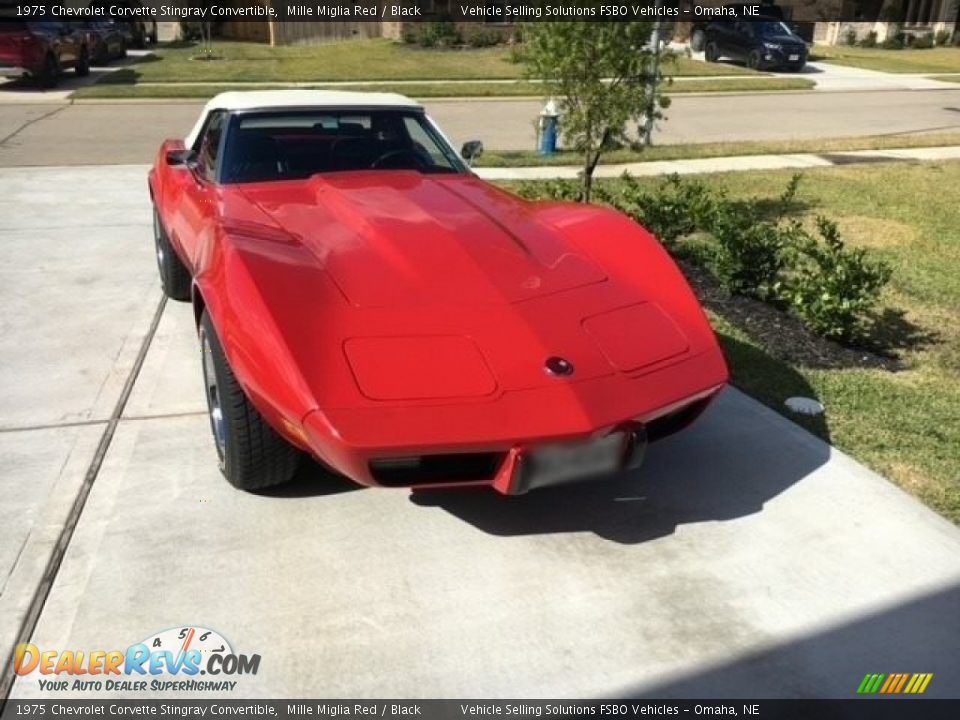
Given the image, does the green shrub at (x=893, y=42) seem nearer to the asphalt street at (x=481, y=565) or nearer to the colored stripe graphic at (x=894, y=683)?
the asphalt street at (x=481, y=565)

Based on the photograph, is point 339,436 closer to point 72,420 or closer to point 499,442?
point 499,442

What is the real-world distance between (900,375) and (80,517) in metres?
4.09

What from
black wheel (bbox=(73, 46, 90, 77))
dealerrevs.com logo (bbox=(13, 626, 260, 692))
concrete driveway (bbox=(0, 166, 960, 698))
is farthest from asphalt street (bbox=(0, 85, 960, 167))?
dealerrevs.com logo (bbox=(13, 626, 260, 692))

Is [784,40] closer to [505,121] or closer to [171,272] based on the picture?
[505,121]

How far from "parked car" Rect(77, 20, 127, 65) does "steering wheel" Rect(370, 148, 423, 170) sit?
21290 mm

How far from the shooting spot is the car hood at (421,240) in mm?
3215

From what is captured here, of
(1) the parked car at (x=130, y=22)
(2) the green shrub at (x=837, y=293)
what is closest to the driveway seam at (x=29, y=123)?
(2) the green shrub at (x=837, y=293)

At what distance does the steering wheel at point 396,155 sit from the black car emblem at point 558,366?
2085 mm

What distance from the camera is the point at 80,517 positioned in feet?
10.5

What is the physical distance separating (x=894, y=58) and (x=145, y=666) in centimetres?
3355

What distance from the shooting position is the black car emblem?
9.41ft

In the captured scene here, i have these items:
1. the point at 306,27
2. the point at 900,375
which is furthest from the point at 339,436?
the point at 306,27

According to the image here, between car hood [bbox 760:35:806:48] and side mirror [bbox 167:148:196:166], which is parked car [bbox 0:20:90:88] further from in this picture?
car hood [bbox 760:35:806:48]

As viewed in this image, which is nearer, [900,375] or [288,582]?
[288,582]
